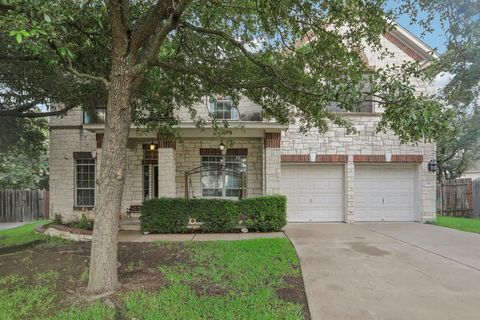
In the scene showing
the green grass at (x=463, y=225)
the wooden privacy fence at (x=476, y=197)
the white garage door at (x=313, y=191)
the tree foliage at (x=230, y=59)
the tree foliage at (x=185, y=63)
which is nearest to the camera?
the tree foliage at (x=185, y=63)

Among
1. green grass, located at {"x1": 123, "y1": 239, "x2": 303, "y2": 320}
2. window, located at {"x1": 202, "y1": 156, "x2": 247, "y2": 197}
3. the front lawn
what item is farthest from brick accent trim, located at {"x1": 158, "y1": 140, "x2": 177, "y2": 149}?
green grass, located at {"x1": 123, "y1": 239, "x2": 303, "y2": 320}

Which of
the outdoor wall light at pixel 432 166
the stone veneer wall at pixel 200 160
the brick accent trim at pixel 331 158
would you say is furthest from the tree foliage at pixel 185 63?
the outdoor wall light at pixel 432 166

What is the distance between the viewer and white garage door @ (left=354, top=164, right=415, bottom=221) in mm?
11930

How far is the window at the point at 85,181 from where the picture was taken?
11.7 meters

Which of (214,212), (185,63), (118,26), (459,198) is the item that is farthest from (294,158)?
(459,198)

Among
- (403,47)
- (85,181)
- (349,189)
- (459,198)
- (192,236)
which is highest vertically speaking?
(403,47)

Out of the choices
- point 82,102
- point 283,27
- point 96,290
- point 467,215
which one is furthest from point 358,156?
point 96,290

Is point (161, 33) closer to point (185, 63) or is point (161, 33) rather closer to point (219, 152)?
point (185, 63)

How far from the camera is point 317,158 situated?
11578mm

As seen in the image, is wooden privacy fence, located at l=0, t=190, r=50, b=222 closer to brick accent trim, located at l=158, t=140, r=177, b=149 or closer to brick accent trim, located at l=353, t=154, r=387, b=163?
brick accent trim, located at l=158, t=140, r=177, b=149

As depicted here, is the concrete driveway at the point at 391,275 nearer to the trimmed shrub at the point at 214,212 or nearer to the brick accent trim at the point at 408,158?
the trimmed shrub at the point at 214,212

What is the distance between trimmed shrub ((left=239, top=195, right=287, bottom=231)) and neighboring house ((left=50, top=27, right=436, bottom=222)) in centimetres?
225

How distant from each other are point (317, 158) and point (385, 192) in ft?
9.81

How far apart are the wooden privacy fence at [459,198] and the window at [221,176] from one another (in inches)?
434
